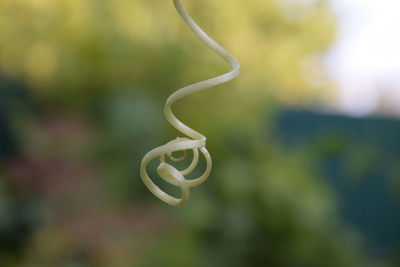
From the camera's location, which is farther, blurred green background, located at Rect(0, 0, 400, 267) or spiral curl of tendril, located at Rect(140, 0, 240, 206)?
blurred green background, located at Rect(0, 0, 400, 267)

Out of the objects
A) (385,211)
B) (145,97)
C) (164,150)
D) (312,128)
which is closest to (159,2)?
(312,128)

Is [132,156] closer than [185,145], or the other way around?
[185,145]

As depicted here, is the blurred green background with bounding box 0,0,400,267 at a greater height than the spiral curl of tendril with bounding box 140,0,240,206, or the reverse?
the spiral curl of tendril with bounding box 140,0,240,206

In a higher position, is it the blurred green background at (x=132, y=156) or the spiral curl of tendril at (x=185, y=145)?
the spiral curl of tendril at (x=185, y=145)

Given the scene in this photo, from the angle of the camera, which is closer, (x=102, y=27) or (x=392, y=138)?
(x=102, y=27)

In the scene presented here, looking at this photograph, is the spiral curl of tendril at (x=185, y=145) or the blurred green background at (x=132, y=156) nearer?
the spiral curl of tendril at (x=185, y=145)

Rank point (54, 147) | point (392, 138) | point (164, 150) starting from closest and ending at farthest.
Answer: point (164, 150)
point (54, 147)
point (392, 138)

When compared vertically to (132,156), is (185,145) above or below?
above

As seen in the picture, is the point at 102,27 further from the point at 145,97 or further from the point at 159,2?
the point at 159,2
